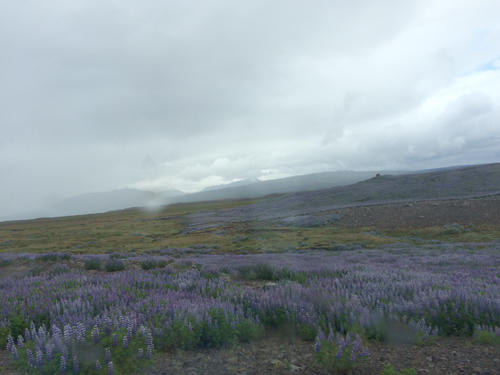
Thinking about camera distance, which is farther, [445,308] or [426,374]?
[445,308]

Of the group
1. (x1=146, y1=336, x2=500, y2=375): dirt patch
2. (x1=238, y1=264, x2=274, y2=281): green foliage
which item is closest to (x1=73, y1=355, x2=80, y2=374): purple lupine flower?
(x1=146, y1=336, x2=500, y2=375): dirt patch

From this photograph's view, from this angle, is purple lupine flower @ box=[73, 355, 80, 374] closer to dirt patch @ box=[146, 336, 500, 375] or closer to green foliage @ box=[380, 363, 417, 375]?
dirt patch @ box=[146, 336, 500, 375]

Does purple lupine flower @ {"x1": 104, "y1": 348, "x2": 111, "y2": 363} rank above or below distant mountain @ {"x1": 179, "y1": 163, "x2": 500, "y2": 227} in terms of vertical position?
above

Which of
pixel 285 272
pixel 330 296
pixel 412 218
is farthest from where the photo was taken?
pixel 412 218

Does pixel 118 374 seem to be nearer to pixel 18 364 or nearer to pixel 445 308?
pixel 18 364

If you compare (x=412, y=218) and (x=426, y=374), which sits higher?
(x=426, y=374)

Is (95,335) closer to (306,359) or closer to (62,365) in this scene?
(62,365)

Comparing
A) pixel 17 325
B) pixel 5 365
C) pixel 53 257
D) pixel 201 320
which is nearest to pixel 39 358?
pixel 5 365

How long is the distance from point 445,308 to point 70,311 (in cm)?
518

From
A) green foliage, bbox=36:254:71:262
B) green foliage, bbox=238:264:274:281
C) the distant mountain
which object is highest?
green foliage, bbox=36:254:71:262

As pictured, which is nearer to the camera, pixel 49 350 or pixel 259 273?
pixel 49 350

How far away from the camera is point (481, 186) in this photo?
56.0 meters

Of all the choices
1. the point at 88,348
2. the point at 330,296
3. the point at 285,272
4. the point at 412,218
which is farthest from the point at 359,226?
the point at 88,348

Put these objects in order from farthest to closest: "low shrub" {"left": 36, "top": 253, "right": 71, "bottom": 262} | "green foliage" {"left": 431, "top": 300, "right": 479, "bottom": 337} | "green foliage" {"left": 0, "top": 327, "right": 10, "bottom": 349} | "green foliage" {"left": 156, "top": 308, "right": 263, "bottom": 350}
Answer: "low shrub" {"left": 36, "top": 253, "right": 71, "bottom": 262}
"green foliage" {"left": 431, "top": 300, "right": 479, "bottom": 337}
"green foliage" {"left": 0, "top": 327, "right": 10, "bottom": 349}
"green foliage" {"left": 156, "top": 308, "right": 263, "bottom": 350}
